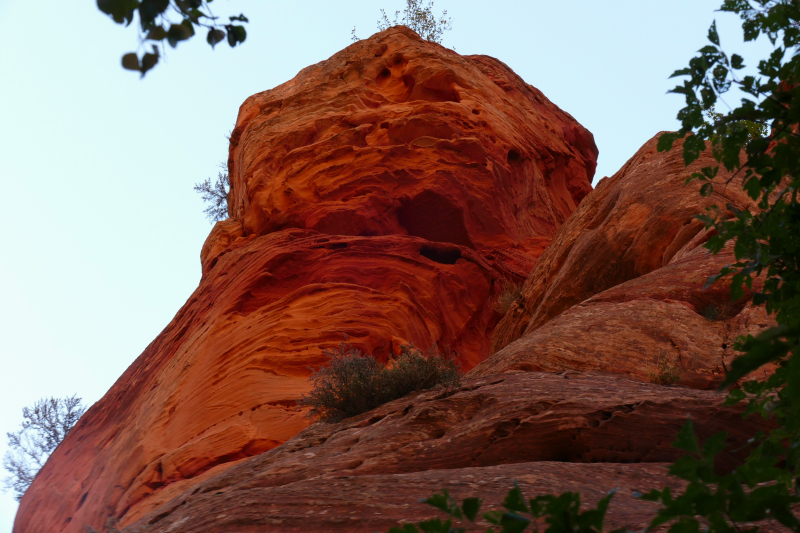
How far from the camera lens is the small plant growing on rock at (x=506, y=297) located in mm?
14145

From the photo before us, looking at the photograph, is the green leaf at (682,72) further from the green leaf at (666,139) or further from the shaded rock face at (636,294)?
the shaded rock face at (636,294)

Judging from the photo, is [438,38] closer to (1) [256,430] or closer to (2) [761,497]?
(1) [256,430]

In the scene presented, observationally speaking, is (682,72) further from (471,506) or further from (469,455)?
(469,455)

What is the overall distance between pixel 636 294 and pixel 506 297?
522cm

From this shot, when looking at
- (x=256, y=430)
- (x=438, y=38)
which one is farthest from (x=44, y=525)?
(x=438, y=38)

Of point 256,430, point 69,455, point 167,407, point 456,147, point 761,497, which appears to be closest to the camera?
point 761,497

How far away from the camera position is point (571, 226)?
13.4m

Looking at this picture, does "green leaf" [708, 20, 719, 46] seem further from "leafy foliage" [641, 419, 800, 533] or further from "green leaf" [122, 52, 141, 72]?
"green leaf" [122, 52, 141, 72]

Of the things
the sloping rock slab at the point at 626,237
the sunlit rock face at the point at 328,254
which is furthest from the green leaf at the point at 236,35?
the sloping rock slab at the point at 626,237

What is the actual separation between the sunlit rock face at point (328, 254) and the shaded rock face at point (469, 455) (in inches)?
77.0

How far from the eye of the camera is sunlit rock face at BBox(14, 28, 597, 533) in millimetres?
10320

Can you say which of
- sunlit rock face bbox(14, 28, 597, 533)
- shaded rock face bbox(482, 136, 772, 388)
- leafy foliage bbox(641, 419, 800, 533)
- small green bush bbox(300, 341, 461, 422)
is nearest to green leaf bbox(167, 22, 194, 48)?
leafy foliage bbox(641, 419, 800, 533)

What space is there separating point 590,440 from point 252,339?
7.09 m

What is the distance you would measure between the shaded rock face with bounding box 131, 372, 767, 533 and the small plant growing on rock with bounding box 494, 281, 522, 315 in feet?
22.4
